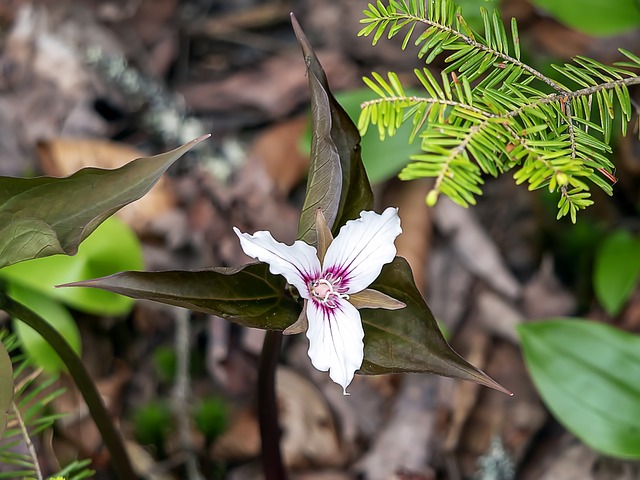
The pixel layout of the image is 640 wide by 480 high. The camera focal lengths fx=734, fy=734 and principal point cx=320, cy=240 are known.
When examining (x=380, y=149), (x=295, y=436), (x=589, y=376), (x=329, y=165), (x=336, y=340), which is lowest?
(x=295, y=436)

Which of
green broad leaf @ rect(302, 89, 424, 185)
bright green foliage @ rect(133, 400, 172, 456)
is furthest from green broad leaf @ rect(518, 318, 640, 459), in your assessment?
bright green foliage @ rect(133, 400, 172, 456)

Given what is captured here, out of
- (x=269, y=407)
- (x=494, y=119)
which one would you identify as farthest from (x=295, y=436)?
(x=494, y=119)

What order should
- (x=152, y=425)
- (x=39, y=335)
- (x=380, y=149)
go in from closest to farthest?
(x=39, y=335) < (x=152, y=425) < (x=380, y=149)

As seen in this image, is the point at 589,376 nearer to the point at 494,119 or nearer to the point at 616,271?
the point at 616,271

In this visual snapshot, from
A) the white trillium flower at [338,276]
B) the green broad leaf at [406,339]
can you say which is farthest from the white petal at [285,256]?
the green broad leaf at [406,339]

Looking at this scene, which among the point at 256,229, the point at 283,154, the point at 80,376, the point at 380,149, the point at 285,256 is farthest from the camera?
the point at 283,154

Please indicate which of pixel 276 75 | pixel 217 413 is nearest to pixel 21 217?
pixel 217 413

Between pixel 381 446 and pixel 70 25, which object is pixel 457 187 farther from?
pixel 70 25

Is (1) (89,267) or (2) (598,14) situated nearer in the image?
(1) (89,267)

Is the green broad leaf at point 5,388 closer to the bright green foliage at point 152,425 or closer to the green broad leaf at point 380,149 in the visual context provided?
the bright green foliage at point 152,425
